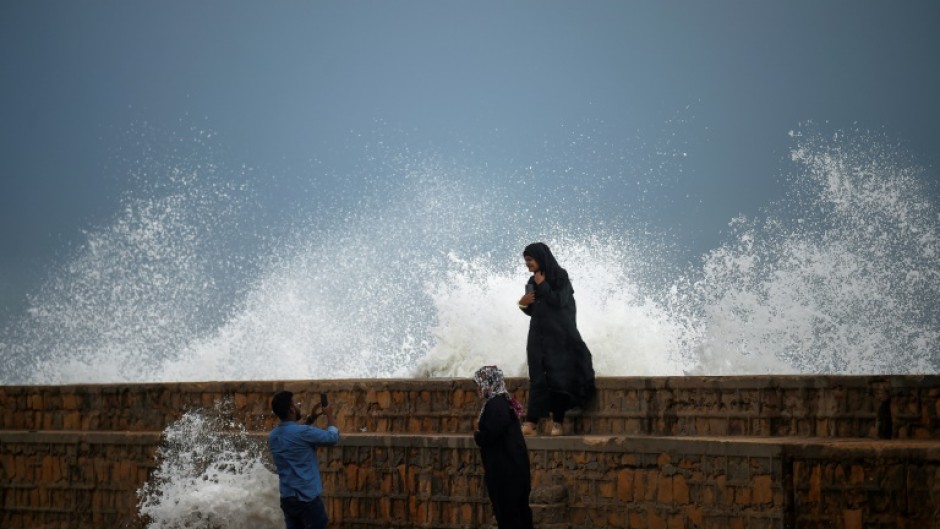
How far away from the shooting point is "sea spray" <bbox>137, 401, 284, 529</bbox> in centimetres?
986

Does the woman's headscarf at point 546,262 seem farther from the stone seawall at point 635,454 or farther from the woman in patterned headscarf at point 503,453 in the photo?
the woman in patterned headscarf at point 503,453

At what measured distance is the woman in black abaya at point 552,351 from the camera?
27.7 ft

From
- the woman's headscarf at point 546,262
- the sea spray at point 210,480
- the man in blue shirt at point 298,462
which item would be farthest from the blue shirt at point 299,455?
the sea spray at point 210,480

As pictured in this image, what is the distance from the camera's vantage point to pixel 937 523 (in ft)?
22.1

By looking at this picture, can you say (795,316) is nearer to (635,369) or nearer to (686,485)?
(635,369)

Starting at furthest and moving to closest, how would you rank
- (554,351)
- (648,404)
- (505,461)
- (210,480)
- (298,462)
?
(210,480) < (554,351) < (648,404) < (298,462) < (505,461)

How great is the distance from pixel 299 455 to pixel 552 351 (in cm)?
179

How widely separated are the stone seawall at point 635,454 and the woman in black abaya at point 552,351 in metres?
0.18

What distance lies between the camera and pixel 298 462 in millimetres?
7773

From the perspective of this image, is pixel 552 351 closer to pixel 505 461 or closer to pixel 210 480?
pixel 505 461

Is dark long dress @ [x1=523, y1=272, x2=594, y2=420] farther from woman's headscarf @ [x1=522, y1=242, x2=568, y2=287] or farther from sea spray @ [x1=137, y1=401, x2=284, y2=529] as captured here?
sea spray @ [x1=137, y1=401, x2=284, y2=529]

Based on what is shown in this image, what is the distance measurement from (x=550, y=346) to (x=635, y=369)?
8.84 meters

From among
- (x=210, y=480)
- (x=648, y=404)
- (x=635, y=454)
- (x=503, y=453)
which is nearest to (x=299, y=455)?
(x=503, y=453)

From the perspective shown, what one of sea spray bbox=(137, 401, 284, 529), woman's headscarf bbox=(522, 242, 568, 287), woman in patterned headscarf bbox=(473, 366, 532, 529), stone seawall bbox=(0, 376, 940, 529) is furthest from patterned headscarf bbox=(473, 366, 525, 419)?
sea spray bbox=(137, 401, 284, 529)
